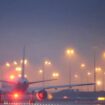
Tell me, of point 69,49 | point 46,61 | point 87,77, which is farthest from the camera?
point 87,77

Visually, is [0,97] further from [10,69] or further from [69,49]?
[10,69]

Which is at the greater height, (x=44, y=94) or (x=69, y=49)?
(x=69, y=49)

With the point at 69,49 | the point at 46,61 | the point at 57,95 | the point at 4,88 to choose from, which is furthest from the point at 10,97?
the point at 57,95

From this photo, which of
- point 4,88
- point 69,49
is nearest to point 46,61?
point 69,49

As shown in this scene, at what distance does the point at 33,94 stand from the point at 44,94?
173 inches

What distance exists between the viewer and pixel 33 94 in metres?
89.8

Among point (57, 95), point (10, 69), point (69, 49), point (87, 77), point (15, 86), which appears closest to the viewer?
point (15, 86)

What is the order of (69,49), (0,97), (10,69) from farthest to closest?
(10,69) < (69,49) < (0,97)

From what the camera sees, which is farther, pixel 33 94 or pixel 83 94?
pixel 83 94

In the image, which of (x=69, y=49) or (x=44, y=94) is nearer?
(x=44, y=94)

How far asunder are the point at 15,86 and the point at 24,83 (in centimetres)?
302

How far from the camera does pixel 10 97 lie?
9412cm

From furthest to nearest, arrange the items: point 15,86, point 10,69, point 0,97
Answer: point 10,69
point 15,86
point 0,97

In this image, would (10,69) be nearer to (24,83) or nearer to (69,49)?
(69,49)
